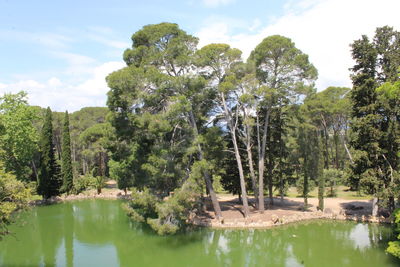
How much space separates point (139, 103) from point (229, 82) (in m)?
5.82

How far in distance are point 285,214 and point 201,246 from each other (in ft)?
25.6

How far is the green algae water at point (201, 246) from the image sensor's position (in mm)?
14289

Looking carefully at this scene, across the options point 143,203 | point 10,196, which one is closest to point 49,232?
point 143,203

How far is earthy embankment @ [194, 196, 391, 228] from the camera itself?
64.3 feet

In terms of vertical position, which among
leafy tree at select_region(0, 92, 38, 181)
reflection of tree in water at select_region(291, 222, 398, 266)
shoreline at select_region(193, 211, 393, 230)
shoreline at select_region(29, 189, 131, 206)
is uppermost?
leafy tree at select_region(0, 92, 38, 181)

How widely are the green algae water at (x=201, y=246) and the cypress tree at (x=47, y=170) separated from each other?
8.90 metres

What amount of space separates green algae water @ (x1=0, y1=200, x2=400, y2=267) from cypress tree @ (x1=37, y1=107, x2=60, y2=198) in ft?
29.2

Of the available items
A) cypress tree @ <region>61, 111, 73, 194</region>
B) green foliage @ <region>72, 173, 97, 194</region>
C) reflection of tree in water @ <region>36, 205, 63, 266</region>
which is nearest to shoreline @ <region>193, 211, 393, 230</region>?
reflection of tree in water @ <region>36, 205, 63, 266</region>

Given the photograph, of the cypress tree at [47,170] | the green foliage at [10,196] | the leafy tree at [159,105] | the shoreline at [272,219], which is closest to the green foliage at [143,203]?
the leafy tree at [159,105]

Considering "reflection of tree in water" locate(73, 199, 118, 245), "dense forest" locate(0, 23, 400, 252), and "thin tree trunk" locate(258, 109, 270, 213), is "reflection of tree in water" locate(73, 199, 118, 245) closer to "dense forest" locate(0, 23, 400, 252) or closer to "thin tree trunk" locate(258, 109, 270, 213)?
"dense forest" locate(0, 23, 400, 252)

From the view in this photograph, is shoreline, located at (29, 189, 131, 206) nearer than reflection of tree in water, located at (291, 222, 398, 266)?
No

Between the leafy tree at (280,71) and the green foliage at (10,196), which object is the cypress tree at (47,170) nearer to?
the green foliage at (10,196)

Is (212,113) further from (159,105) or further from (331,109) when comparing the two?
(331,109)

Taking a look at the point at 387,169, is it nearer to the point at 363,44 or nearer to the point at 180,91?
the point at 363,44
